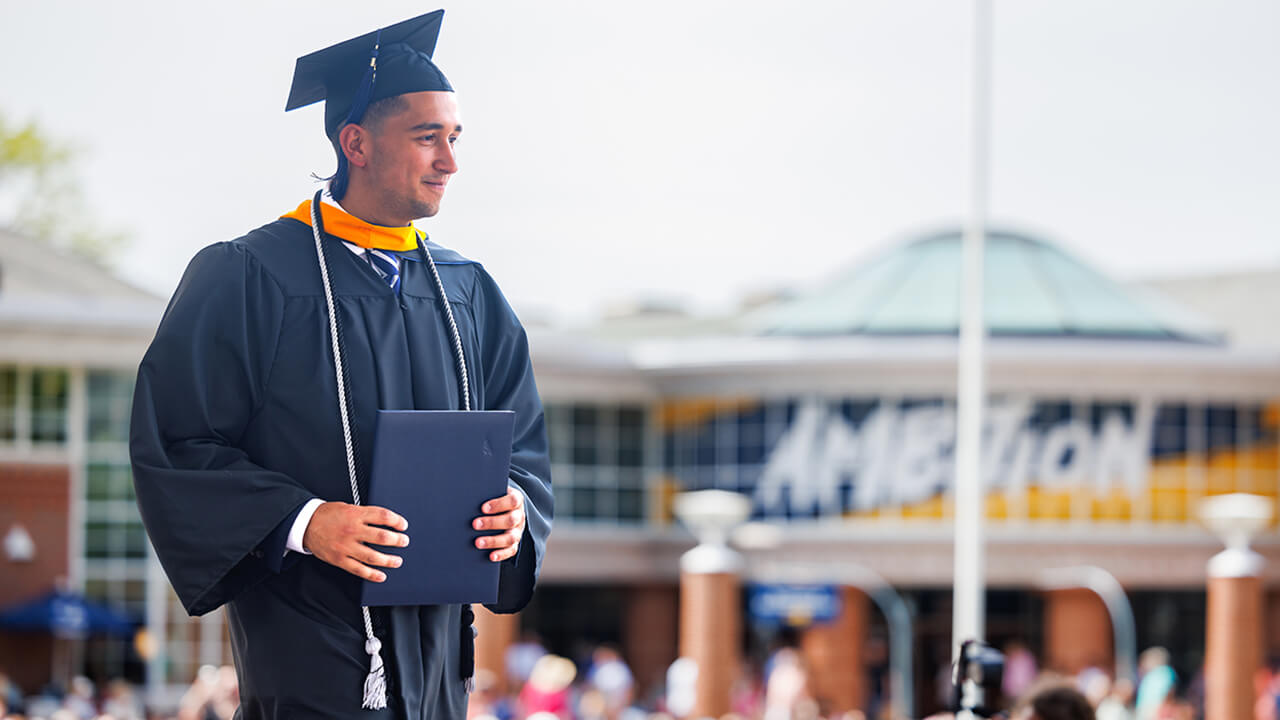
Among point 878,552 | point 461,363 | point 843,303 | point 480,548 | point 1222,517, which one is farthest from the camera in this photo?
point 843,303

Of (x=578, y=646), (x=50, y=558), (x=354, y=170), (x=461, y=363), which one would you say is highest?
(x=354, y=170)

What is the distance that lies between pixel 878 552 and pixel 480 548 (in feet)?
107

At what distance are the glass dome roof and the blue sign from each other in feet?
18.3

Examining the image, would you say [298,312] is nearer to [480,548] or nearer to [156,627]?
[480,548]

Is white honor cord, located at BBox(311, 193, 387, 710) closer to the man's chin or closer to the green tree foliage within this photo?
the man's chin

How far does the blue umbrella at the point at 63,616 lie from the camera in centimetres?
2956

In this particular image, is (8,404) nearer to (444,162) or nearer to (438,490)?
(444,162)

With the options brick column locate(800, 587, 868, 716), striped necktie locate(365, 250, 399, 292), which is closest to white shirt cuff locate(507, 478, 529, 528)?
striped necktie locate(365, 250, 399, 292)

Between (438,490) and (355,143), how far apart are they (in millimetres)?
694

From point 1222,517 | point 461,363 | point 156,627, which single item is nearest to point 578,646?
→ point 156,627

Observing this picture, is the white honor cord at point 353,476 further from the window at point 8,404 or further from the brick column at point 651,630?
the brick column at point 651,630

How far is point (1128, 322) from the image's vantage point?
3672 centimetres

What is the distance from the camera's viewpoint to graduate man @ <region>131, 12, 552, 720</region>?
2920mm

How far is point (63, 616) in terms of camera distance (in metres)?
29.6
